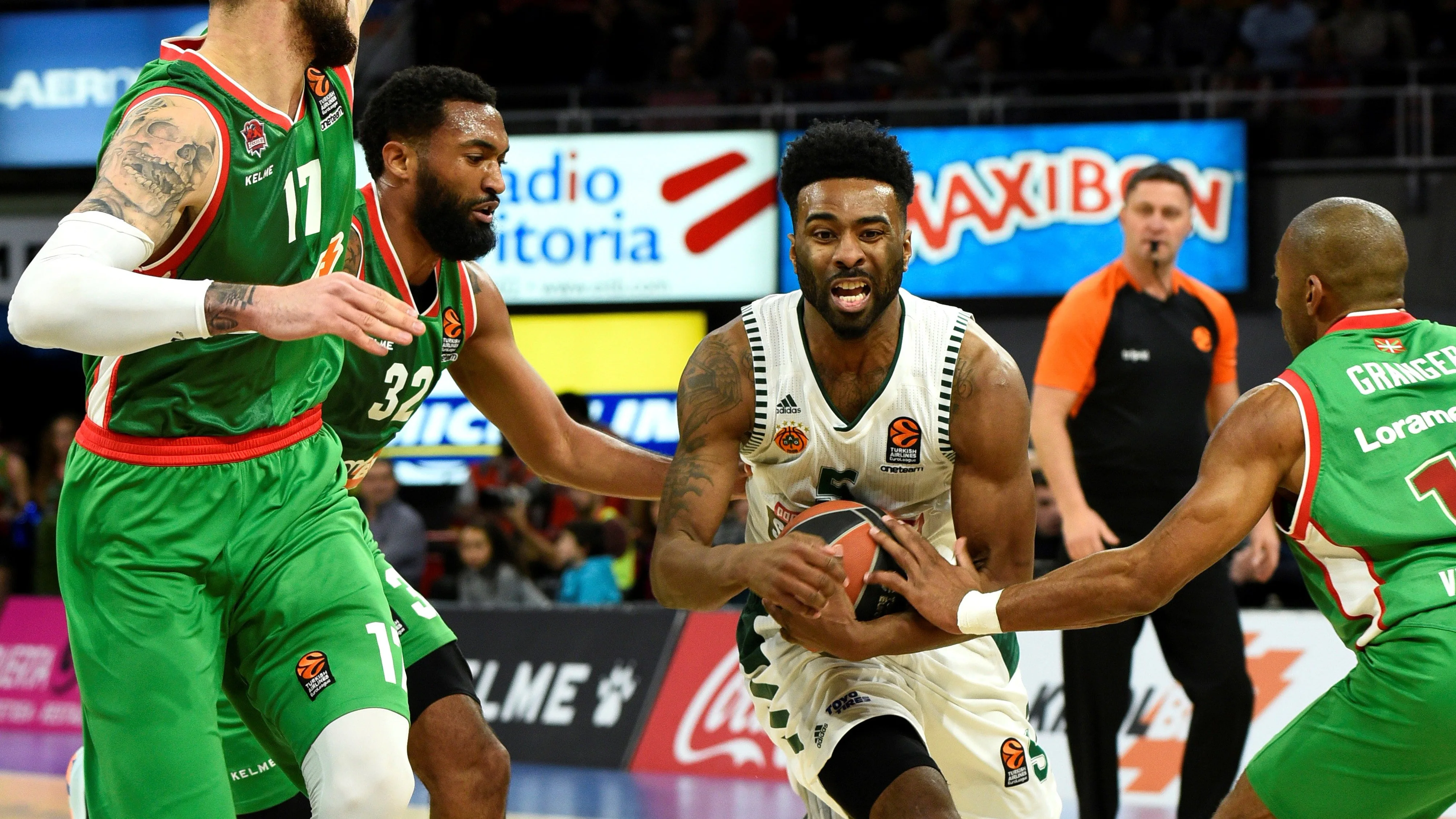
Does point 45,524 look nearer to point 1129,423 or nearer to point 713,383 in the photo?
point 1129,423

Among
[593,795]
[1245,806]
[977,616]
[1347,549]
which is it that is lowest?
[593,795]

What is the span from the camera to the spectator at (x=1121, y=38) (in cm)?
1295

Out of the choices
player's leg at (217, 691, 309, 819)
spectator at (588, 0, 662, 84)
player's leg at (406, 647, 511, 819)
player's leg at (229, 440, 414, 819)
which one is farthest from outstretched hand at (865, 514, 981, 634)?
spectator at (588, 0, 662, 84)

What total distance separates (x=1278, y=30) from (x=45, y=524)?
10240mm

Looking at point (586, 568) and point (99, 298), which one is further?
point (586, 568)

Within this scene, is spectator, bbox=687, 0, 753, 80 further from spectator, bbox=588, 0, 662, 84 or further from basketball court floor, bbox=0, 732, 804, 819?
basketball court floor, bbox=0, 732, 804, 819

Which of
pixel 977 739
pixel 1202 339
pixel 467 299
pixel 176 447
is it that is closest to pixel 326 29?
pixel 176 447

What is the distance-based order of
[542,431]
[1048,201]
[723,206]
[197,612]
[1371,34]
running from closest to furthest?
[197,612] < [542,431] < [1048,201] < [1371,34] < [723,206]

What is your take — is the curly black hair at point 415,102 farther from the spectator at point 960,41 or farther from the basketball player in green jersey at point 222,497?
the spectator at point 960,41

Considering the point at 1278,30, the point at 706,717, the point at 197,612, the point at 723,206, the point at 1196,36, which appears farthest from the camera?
the point at 1196,36

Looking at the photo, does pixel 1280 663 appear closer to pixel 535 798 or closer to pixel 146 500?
pixel 535 798

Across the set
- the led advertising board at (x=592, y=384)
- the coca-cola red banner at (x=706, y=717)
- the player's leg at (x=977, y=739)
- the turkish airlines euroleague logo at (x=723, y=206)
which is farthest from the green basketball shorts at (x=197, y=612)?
the led advertising board at (x=592, y=384)

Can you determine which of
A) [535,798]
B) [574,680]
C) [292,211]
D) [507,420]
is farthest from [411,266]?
[574,680]

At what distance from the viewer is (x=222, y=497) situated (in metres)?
3.30
